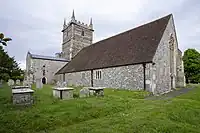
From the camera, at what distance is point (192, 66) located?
123 ft

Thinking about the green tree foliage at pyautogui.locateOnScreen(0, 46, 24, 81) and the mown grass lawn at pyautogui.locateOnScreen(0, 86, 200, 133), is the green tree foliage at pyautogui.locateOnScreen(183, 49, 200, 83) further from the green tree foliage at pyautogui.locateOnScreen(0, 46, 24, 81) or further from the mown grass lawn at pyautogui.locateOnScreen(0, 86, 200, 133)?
the green tree foliage at pyautogui.locateOnScreen(0, 46, 24, 81)

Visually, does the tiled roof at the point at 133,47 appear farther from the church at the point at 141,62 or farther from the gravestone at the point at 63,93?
the gravestone at the point at 63,93

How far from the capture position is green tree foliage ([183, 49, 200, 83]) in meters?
37.5

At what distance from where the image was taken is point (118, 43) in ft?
74.8

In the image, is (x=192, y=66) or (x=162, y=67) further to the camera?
(x=192, y=66)

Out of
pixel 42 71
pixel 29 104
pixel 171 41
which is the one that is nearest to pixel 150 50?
pixel 171 41

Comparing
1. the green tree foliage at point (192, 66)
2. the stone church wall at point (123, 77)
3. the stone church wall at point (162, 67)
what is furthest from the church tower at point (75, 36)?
the stone church wall at point (162, 67)

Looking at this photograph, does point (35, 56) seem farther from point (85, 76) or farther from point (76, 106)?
point (76, 106)

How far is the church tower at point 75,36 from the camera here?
37844 millimetres

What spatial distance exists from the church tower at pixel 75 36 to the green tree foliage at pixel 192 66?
23.1 metres

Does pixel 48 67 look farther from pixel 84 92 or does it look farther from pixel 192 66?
pixel 192 66

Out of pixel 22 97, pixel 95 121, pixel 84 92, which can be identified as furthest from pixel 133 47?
pixel 95 121

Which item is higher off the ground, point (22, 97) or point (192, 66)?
point (192, 66)

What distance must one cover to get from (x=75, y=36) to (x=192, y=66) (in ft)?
88.9
